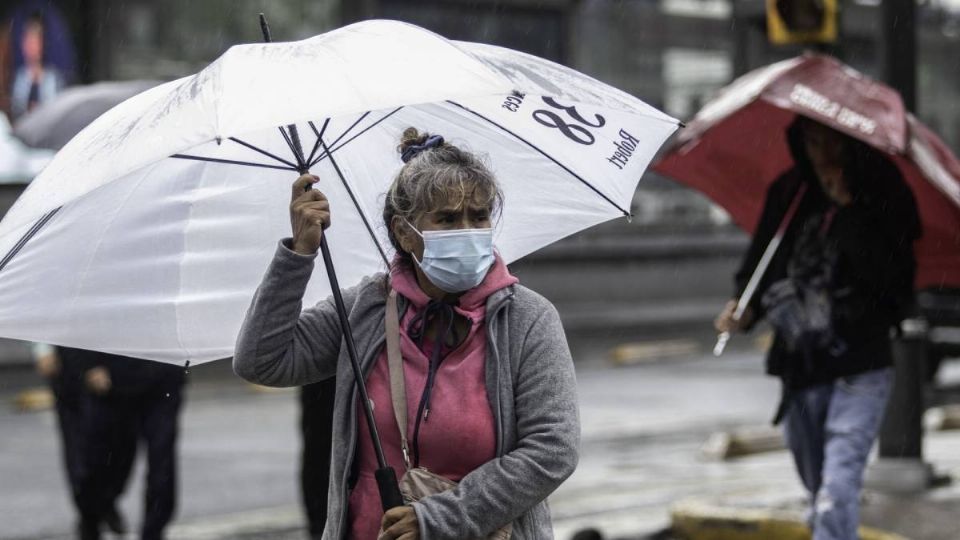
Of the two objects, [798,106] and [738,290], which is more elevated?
[798,106]

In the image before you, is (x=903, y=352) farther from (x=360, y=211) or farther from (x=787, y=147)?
(x=360, y=211)

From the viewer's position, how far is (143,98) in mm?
3691

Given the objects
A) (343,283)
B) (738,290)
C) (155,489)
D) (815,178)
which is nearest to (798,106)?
(815,178)

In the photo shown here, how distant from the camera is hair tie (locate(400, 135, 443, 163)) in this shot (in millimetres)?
3469

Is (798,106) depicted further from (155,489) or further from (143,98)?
(155,489)

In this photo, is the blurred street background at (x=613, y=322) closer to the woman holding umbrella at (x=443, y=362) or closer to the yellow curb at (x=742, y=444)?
the yellow curb at (x=742, y=444)

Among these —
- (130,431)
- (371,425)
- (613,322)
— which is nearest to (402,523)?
(371,425)

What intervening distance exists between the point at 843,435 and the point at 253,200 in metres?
2.57

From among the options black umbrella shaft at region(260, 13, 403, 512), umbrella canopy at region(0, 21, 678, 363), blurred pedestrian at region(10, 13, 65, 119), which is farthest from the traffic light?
blurred pedestrian at region(10, 13, 65, 119)

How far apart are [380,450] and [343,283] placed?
764 mm

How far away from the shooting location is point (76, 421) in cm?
790

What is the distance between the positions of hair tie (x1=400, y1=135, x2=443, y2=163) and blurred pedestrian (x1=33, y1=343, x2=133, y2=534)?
4.33m

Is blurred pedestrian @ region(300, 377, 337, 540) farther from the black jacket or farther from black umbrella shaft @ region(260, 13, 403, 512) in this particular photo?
black umbrella shaft @ region(260, 13, 403, 512)

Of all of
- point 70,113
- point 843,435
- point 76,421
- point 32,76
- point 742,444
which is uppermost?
point 70,113
